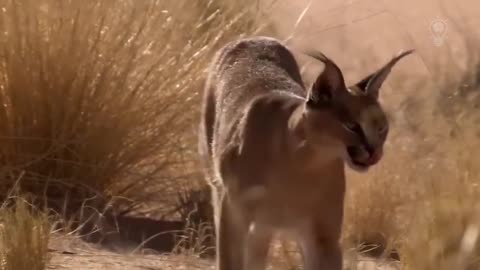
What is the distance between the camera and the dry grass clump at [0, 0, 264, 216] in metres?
6.44

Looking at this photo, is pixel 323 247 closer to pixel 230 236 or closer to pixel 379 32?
pixel 230 236

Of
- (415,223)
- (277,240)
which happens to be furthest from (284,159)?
(277,240)

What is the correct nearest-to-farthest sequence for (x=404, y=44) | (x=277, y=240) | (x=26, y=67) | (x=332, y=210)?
(x=332, y=210)
(x=277, y=240)
(x=26, y=67)
(x=404, y=44)

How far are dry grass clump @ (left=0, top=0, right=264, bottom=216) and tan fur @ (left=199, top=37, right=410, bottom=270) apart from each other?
127cm

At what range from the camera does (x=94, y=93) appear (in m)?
6.53

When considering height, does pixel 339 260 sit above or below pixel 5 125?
below

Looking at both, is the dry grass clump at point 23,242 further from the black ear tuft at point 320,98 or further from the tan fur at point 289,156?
the black ear tuft at point 320,98

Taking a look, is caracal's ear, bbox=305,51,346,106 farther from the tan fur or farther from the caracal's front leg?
the caracal's front leg

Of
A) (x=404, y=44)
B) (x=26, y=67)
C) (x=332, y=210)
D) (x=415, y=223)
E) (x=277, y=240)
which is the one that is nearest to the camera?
(x=332, y=210)

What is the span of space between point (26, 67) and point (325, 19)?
20.5ft

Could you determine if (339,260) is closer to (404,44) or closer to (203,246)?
(203,246)

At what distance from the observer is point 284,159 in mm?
4711

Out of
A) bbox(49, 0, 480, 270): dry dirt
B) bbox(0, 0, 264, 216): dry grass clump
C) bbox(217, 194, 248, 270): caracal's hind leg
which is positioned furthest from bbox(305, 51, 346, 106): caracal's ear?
bbox(49, 0, 480, 270): dry dirt

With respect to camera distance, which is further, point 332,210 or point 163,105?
point 163,105
